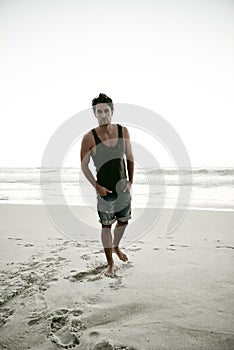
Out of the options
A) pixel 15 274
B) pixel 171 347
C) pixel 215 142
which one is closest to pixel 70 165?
pixel 215 142

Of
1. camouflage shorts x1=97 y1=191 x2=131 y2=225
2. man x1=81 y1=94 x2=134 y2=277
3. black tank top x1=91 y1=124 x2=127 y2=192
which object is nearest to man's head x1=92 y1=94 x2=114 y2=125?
man x1=81 y1=94 x2=134 y2=277

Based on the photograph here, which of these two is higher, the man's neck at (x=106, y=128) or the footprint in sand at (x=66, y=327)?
the man's neck at (x=106, y=128)

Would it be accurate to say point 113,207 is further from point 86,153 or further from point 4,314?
point 4,314

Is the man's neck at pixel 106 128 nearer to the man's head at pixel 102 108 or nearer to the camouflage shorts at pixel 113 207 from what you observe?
the man's head at pixel 102 108

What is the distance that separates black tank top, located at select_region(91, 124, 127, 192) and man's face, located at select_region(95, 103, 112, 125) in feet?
0.58

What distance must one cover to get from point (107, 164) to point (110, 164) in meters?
0.04

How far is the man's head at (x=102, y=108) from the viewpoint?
2680mm

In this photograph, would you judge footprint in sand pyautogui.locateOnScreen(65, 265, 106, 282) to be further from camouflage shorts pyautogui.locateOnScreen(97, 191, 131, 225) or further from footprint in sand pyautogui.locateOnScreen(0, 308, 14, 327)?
footprint in sand pyautogui.locateOnScreen(0, 308, 14, 327)

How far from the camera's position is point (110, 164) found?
8.96 feet

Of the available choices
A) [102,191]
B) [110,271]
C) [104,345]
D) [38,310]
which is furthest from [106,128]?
[104,345]

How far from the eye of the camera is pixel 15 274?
8.79 ft

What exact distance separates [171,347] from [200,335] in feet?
0.83

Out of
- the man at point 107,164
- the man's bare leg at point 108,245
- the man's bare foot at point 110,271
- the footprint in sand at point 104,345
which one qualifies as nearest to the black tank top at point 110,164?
the man at point 107,164

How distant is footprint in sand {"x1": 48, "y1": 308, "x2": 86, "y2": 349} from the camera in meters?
1.60
